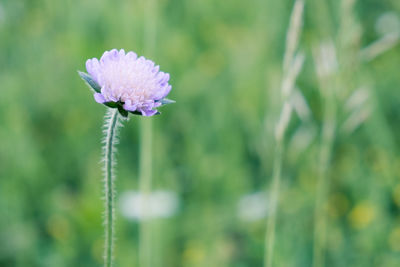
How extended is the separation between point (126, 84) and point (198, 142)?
1436mm

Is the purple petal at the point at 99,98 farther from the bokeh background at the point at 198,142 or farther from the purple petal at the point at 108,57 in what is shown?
the bokeh background at the point at 198,142

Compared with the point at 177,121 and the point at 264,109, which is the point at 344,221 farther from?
the point at 177,121

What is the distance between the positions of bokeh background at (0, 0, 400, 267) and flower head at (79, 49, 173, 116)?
26.8 inches

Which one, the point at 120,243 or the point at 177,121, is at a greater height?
the point at 177,121

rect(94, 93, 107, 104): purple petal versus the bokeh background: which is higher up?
the bokeh background

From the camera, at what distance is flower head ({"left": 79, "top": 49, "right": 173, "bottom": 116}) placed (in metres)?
0.66

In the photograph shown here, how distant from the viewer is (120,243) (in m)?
1.72

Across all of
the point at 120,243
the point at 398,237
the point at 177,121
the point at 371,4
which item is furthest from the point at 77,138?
the point at 371,4

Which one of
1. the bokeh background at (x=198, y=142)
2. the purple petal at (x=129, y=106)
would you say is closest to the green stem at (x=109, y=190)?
the purple petal at (x=129, y=106)

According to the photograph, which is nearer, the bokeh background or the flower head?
the flower head

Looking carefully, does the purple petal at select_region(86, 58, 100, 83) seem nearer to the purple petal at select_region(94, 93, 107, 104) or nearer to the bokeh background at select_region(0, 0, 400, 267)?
the purple petal at select_region(94, 93, 107, 104)

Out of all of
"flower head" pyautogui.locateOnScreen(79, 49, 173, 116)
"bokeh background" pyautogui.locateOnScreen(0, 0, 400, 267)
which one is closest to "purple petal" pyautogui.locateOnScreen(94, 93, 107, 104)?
"flower head" pyautogui.locateOnScreen(79, 49, 173, 116)

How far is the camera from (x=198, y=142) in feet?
6.91

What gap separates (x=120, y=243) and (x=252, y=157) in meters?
0.68
